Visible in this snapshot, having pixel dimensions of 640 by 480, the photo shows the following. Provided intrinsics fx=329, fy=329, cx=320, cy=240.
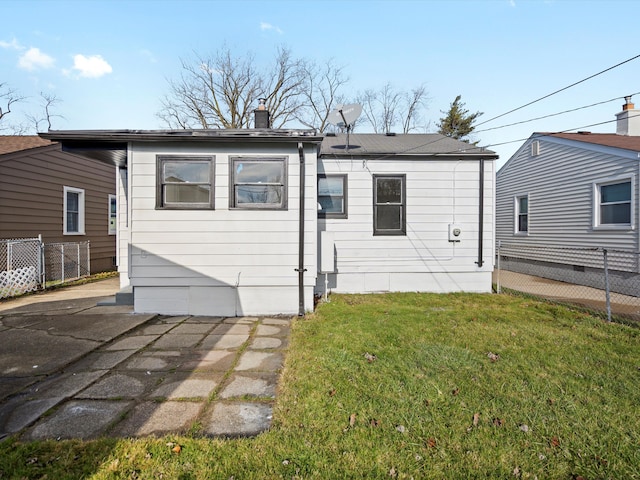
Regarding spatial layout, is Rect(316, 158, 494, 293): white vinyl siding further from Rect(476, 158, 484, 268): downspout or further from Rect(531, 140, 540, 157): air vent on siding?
Rect(531, 140, 540, 157): air vent on siding

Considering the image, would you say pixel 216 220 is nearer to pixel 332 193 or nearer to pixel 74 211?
pixel 332 193

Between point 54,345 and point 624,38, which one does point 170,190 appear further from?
point 624,38

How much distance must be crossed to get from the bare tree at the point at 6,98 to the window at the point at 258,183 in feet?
72.7

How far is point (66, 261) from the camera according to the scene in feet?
32.1

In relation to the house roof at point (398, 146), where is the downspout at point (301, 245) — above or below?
below

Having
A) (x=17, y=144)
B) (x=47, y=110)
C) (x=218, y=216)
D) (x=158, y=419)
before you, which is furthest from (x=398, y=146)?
(x=47, y=110)

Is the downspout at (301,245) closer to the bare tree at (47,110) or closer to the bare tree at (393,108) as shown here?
the bare tree at (393,108)

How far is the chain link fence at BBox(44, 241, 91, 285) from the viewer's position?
9172 millimetres

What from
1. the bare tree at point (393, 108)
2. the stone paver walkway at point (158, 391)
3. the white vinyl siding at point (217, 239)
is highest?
the bare tree at point (393, 108)

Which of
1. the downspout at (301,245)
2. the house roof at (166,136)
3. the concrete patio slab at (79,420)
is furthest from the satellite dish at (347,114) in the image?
the concrete patio slab at (79,420)

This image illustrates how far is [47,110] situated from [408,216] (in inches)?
975

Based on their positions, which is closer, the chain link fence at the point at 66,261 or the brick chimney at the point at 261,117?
the brick chimney at the point at 261,117

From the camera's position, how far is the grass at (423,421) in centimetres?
196

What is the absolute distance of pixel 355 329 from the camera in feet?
15.5
